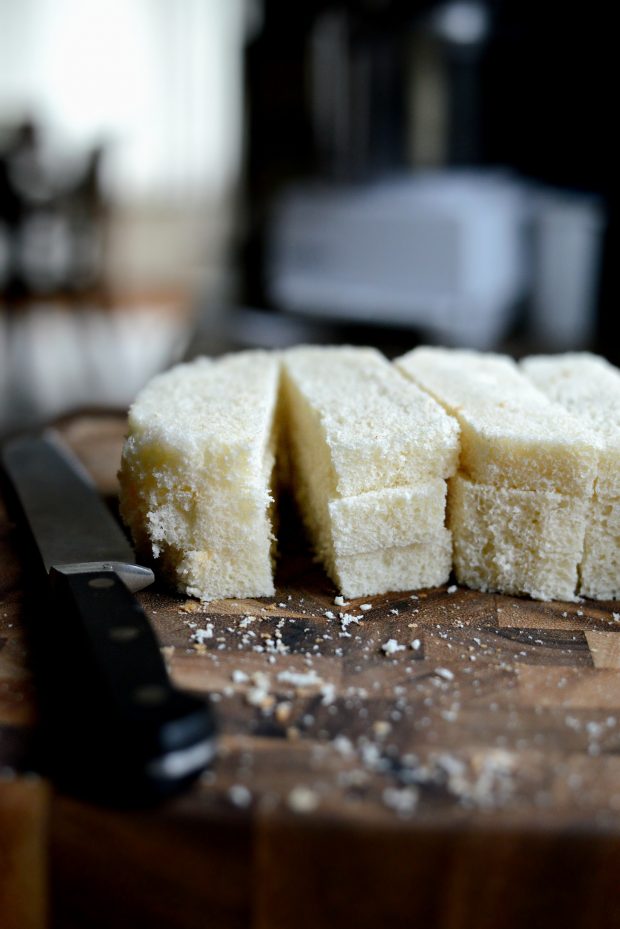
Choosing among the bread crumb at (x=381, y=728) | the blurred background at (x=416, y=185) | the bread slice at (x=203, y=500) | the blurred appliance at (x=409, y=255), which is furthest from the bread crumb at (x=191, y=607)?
the blurred appliance at (x=409, y=255)

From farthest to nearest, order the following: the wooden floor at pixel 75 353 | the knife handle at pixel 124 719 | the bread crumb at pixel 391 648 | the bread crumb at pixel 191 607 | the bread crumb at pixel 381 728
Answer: the wooden floor at pixel 75 353 → the bread crumb at pixel 191 607 → the bread crumb at pixel 391 648 → the bread crumb at pixel 381 728 → the knife handle at pixel 124 719

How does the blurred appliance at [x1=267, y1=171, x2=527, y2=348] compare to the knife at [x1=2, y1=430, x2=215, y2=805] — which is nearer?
the knife at [x1=2, y1=430, x2=215, y2=805]

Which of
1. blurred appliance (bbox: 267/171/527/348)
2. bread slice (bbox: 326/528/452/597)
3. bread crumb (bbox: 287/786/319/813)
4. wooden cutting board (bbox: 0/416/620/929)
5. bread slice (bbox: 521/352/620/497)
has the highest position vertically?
blurred appliance (bbox: 267/171/527/348)

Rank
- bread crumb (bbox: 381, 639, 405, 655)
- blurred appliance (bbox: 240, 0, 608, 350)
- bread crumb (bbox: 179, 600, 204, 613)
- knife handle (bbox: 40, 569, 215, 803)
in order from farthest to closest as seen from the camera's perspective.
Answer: blurred appliance (bbox: 240, 0, 608, 350) < bread crumb (bbox: 179, 600, 204, 613) < bread crumb (bbox: 381, 639, 405, 655) < knife handle (bbox: 40, 569, 215, 803)

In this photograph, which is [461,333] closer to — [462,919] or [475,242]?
[475,242]

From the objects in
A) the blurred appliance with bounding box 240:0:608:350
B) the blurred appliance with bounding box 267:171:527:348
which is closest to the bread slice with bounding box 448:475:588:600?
the blurred appliance with bounding box 267:171:527:348

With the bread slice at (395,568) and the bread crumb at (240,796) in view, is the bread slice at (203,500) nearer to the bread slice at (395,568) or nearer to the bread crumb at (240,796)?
the bread slice at (395,568)

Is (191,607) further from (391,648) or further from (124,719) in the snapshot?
(124,719)

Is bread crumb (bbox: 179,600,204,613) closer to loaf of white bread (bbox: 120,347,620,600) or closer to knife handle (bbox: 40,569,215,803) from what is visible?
loaf of white bread (bbox: 120,347,620,600)
